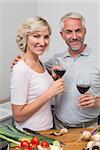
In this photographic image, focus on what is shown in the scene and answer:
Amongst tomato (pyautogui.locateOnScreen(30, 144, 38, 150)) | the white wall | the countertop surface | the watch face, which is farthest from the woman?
the white wall

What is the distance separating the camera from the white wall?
2.98m

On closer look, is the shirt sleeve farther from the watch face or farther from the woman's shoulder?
the watch face

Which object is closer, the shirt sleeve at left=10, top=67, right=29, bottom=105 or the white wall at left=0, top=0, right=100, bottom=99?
the shirt sleeve at left=10, top=67, right=29, bottom=105

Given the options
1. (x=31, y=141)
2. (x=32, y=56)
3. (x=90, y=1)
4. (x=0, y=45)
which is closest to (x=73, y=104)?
(x=32, y=56)

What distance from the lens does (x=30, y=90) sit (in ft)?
6.31

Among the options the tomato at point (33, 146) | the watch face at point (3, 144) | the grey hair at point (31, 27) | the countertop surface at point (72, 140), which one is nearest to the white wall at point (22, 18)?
the grey hair at point (31, 27)

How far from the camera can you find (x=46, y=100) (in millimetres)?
1879

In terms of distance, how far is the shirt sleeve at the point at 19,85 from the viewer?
1.85 meters

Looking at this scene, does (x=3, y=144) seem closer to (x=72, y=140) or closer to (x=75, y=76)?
(x=72, y=140)

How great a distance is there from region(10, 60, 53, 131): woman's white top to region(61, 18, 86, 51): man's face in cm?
34

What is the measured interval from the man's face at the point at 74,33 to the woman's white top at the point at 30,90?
338 millimetres

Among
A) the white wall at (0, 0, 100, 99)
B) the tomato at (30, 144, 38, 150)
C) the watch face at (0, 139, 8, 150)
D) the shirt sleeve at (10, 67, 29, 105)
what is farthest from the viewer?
the white wall at (0, 0, 100, 99)

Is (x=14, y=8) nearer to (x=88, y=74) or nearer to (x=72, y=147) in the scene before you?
(x=88, y=74)

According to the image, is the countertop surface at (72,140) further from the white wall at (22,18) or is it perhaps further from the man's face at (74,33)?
the white wall at (22,18)
